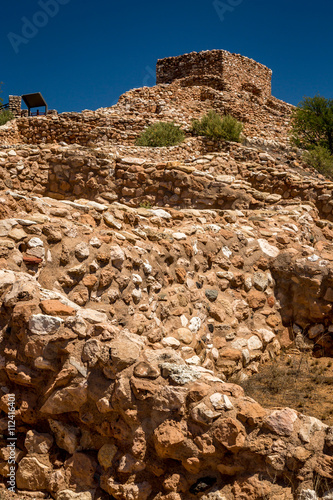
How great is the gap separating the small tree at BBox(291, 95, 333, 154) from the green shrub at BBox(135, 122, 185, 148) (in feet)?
18.6

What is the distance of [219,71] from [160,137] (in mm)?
11510

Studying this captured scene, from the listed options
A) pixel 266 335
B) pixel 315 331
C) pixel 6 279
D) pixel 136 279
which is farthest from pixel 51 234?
pixel 315 331

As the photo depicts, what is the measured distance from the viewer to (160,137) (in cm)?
1245

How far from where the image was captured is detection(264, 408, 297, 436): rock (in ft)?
7.95

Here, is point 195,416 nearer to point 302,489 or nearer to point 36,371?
point 302,489

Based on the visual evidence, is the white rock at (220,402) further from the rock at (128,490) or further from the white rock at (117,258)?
the white rock at (117,258)

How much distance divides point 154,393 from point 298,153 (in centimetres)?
1133

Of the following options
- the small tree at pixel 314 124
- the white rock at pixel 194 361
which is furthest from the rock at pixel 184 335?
the small tree at pixel 314 124

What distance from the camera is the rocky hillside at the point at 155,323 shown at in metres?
2.45

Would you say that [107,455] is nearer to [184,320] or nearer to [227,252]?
[184,320]

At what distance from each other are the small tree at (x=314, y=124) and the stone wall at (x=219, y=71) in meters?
4.75

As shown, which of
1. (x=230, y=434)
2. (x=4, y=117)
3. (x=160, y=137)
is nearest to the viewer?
(x=230, y=434)

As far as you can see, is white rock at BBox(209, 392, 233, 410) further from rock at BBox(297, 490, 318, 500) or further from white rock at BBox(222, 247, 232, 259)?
white rock at BBox(222, 247, 232, 259)

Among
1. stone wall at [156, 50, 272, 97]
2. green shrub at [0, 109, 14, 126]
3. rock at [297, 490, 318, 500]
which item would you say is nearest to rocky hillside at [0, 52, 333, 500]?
rock at [297, 490, 318, 500]
